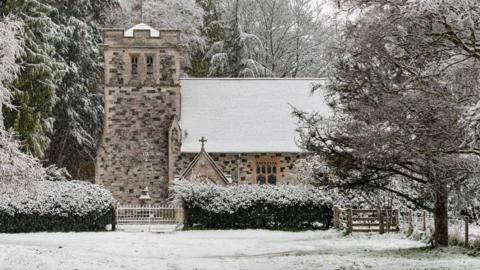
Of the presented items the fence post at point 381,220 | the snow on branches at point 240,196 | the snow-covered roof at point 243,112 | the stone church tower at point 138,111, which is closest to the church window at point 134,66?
the stone church tower at point 138,111

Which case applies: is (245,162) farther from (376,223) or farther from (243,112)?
(376,223)

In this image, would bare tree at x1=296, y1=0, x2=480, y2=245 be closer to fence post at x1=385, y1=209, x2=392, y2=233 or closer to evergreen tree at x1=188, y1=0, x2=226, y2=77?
fence post at x1=385, y1=209, x2=392, y2=233

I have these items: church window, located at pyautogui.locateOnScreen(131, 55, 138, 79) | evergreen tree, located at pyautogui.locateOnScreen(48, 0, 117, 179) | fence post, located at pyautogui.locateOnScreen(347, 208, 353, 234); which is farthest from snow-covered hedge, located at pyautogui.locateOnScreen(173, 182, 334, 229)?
evergreen tree, located at pyautogui.locateOnScreen(48, 0, 117, 179)

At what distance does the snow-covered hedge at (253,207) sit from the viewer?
27266mm

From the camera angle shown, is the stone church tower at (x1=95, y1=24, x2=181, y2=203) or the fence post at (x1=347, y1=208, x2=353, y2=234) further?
the stone church tower at (x1=95, y1=24, x2=181, y2=203)

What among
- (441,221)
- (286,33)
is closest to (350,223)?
(441,221)

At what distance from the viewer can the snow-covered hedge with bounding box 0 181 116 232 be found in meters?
25.6

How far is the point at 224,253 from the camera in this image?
17500 millimetres

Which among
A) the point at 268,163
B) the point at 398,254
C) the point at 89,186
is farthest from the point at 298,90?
the point at 398,254

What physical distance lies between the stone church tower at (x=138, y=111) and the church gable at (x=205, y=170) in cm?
184

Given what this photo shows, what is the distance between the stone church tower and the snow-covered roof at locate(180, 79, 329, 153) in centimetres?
119

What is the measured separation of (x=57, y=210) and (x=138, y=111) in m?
9.72

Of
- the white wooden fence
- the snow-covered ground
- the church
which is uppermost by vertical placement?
the church

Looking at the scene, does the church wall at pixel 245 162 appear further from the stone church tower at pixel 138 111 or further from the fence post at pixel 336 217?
the fence post at pixel 336 217
